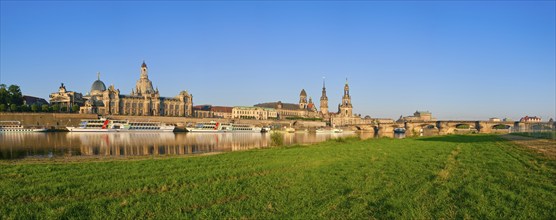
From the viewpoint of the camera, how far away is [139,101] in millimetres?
149250

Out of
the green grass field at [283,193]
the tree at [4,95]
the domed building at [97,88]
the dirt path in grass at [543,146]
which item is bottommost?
the dirt path in grass at [543,146]

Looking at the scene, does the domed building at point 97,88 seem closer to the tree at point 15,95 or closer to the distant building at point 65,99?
the distant building at point 65,99

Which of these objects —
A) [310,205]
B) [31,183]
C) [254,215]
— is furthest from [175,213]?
[31,183]

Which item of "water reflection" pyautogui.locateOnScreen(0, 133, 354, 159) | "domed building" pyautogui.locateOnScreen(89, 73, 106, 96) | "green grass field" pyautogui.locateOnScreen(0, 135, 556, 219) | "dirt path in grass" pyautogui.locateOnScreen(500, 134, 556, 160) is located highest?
"domed building" pyautogui.locateOnScreen(89, 73, 106, 96)

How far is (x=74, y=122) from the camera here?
357ft

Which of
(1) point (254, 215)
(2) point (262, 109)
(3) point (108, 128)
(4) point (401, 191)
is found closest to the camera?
(1) point (254, 215)

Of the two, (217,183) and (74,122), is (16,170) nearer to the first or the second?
(217,183)

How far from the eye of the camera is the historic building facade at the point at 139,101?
457 ft

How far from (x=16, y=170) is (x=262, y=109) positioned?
181 meters

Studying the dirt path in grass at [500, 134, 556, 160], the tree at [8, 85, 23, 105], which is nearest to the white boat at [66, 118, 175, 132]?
the tree at [8, 85, 23, 105]

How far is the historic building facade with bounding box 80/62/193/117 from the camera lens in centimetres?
13925

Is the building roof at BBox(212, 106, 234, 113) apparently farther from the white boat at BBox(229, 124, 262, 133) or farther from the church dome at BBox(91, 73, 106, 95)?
the white boat at BBox(229, 124, 262, 133)

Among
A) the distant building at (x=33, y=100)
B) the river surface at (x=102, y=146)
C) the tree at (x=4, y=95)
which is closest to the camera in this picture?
the river surface at (x=102, y=146)

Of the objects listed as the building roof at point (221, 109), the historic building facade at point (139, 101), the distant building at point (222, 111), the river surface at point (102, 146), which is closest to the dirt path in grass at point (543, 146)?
the river surface at point (102, 146)
